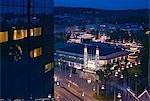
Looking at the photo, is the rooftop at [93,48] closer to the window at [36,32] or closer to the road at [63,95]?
the window at [36,32]

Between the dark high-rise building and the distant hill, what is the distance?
15cm

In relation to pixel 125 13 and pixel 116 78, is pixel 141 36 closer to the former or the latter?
pixel 125 13

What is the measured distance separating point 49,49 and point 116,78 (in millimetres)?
734

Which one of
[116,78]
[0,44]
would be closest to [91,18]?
[116,78]

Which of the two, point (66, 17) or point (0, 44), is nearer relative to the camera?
point (0, 44)

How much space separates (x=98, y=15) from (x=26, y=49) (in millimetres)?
771

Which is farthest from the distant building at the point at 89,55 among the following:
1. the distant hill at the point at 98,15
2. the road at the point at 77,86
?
the distant hill at the point at 98,15

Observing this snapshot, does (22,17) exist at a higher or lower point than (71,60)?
higher

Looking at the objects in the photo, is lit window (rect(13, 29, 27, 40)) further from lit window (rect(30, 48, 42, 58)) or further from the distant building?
the distant building

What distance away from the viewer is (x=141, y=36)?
3.04 metres

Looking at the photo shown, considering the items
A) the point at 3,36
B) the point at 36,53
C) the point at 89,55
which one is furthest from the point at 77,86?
the point at 3,36

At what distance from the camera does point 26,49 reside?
114 inches

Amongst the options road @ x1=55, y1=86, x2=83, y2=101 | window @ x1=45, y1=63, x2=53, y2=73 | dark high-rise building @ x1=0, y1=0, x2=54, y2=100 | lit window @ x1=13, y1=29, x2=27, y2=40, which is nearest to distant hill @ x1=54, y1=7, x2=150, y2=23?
dark high-rise building @ x1=0, y1=0, x2=54, y2=100

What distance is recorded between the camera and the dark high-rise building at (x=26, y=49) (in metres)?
2.73
